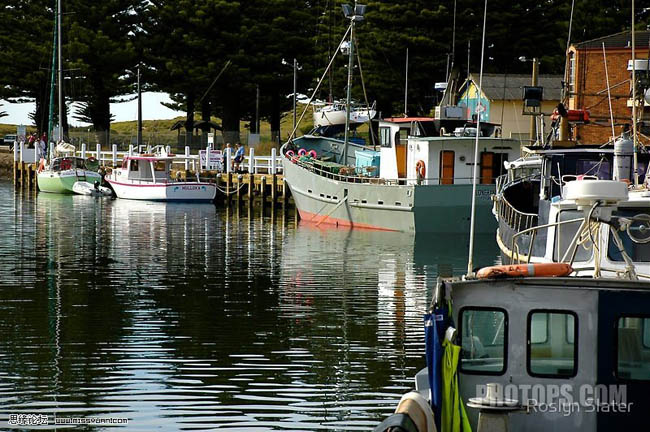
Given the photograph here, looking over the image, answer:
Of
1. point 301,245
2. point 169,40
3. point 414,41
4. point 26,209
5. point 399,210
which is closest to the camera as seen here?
point 301,245

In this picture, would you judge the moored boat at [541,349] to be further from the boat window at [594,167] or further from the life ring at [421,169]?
the life ring at [421,169]

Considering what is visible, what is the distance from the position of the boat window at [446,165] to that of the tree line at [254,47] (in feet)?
78.4

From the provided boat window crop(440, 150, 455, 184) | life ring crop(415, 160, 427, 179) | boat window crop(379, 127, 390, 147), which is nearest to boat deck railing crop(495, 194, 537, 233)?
boat window crop(440, 150, 455, 184)

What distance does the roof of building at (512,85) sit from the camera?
5881 centimetres

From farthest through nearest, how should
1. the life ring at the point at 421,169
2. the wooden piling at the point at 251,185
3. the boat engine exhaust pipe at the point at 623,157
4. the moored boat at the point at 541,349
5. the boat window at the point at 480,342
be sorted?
1. the wooden piling at the point at 251,185
2. the life ring at the point at 421,169
3. the boat engine exhaust pipe at the point at 623,157
4. the boat window at the point at 480,342
5. the moored boat at the point at 541,349

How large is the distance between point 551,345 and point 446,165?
29.6m

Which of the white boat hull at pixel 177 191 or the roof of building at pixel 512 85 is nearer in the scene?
the white boat hull at pixel 177 191

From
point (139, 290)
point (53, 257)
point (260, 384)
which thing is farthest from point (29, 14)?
point (260, 384)

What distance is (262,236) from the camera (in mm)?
41031

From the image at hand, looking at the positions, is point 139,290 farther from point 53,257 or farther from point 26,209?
point 26,209

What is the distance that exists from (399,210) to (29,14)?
49.4 meters

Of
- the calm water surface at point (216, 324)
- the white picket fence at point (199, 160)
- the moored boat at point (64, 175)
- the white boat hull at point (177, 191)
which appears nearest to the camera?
the calm water surface at point (216, 324)

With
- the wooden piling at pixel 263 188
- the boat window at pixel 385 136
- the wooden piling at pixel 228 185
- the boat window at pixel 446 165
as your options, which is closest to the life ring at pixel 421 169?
the boat window at pixel 446 165

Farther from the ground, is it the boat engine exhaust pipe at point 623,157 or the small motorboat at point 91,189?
the boat engine exhaust pipe at point 623,157
